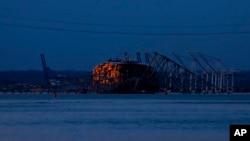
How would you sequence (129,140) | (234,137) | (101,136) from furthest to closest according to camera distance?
1. (101,136)
2. (129,140)
3. (234,137)

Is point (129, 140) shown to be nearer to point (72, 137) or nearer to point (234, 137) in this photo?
point (72, 137)

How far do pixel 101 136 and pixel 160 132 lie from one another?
4.76m

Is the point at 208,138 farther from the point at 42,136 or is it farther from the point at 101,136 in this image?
the point at 42,136

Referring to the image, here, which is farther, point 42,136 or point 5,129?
point 5,129

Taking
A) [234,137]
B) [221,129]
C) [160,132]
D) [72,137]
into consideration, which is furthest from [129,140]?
[234,137]

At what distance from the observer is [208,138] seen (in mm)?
38688

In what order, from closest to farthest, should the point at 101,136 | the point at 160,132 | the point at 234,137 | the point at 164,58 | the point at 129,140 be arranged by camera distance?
1. the point at 234,137
2. the point at 129,140
3. the point at 101,136
4. the point at 160,132
5. the point at 164,58

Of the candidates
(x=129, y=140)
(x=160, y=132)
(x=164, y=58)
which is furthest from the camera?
(x=164, y=58)

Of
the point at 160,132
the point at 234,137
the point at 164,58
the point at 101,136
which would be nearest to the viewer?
the point at 234,137

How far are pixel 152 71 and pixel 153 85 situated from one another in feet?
17.1

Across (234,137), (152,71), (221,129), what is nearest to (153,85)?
(152,71)

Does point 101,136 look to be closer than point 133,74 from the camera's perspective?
Yes

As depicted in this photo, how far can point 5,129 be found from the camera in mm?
45531

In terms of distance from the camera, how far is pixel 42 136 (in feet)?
130
